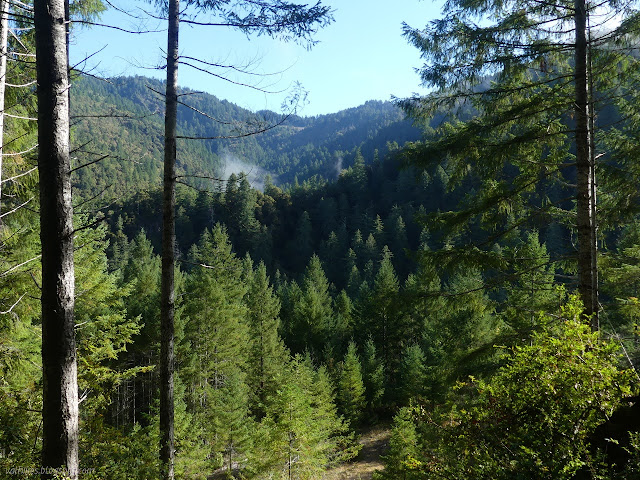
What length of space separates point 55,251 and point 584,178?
6.34 metres

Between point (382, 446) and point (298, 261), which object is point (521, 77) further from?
point (298, 261)

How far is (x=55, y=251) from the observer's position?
321 centimetres

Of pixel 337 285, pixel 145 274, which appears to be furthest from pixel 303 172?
pixel 145 274

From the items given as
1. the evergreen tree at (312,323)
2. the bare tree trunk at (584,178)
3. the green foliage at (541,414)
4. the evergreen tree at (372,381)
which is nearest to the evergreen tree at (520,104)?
the bare tree trunk at (584,178)

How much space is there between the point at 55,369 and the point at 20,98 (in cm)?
522

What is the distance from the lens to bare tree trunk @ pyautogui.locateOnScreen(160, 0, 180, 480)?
538 centimetres

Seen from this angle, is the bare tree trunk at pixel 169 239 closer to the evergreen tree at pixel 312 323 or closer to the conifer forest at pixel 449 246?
the conifer forest at pixel 449 246

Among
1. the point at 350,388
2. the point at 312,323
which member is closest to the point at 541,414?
the point at 350,388

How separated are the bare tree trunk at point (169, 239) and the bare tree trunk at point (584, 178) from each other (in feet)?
18.1

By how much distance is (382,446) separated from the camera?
23.2 m

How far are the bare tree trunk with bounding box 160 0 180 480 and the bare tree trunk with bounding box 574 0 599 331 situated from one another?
18.1 ft

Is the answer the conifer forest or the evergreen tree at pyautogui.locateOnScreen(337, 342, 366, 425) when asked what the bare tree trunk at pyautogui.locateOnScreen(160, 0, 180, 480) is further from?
the evergreen tree at pyautogui.locateOnScreen(337, 342, 366, 425)

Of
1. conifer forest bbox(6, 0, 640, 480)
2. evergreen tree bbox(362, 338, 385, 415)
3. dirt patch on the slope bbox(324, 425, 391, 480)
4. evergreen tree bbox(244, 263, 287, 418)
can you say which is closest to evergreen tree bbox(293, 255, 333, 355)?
evergreen tree bbox(244, 263, 287, 418)

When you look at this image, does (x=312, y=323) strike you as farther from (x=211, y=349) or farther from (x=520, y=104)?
(x=520, y=104)
